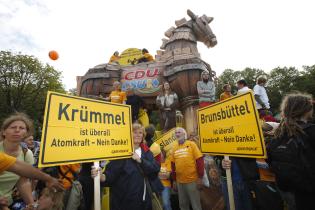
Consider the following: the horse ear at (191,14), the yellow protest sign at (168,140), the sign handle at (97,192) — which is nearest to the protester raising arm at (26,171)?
the sign handle at (97,192)

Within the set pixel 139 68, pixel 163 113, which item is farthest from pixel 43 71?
pixel 163 113

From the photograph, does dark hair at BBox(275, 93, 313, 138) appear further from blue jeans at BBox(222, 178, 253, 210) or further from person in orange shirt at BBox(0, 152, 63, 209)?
person in orange shirt at BBox(0, 152, 63, 209)

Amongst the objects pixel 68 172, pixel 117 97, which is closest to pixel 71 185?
pixel 68 172

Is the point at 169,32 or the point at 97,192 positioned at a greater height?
the point at 169,32

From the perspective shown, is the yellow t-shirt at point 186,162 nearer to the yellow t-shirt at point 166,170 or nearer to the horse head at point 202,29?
the yellow t-shirt at point 166,170

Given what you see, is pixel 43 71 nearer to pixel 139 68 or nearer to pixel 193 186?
pixel 139 68

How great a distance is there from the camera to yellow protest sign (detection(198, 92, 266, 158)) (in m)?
2.56

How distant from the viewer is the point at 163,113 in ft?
26.8

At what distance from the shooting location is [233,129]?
288 cm

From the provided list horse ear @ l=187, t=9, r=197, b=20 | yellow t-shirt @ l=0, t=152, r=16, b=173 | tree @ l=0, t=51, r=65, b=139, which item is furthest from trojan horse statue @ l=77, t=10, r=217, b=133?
tree @ l=0, t=51, r=65, b=139

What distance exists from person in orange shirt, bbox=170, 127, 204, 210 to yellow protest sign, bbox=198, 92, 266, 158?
0.61 metres

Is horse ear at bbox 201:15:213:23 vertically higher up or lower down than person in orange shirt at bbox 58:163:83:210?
higher up

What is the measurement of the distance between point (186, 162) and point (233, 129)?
4.42ft

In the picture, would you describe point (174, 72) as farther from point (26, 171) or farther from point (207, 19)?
point (26, 171)
